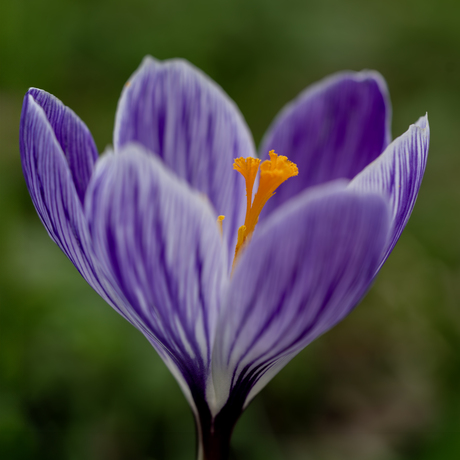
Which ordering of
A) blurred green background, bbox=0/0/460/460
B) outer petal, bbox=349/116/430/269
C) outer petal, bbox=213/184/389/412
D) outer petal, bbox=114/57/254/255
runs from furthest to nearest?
blurred green background, bbox=0/0/460/460 < outer petal, bbox=114/57/254/255 < outer petal, bbox=349/116/430/269 < outer petal, bbox=213/184/389/412

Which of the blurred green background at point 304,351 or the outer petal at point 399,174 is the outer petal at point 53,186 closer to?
the outer petal at point 399,174

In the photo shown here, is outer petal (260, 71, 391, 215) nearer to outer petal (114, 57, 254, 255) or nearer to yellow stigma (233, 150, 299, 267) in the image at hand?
outer petal (114, 57, 254, 255)

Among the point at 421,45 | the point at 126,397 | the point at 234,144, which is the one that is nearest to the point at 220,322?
the point at 234,144

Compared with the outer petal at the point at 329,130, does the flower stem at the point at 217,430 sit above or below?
below

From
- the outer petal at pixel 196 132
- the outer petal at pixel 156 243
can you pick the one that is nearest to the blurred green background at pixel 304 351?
the outer petal at pixel 196 132

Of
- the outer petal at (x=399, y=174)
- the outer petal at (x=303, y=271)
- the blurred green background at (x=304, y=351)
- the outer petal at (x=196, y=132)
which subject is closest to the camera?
the outer petal at (x=303, y=271)

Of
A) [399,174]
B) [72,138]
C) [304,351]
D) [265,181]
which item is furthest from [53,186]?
[304,351]

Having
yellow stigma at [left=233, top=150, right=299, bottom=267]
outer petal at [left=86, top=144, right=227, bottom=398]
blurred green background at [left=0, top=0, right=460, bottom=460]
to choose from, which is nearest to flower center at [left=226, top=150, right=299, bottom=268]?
yellow stigma at [left=233, top=150, right=299, bottom=267]

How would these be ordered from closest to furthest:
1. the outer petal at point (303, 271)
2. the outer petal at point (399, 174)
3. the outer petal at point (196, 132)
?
the outer petal at point (303, 271) < the outer petal at point (399, 174) < the outer petal at point (196, 132)
